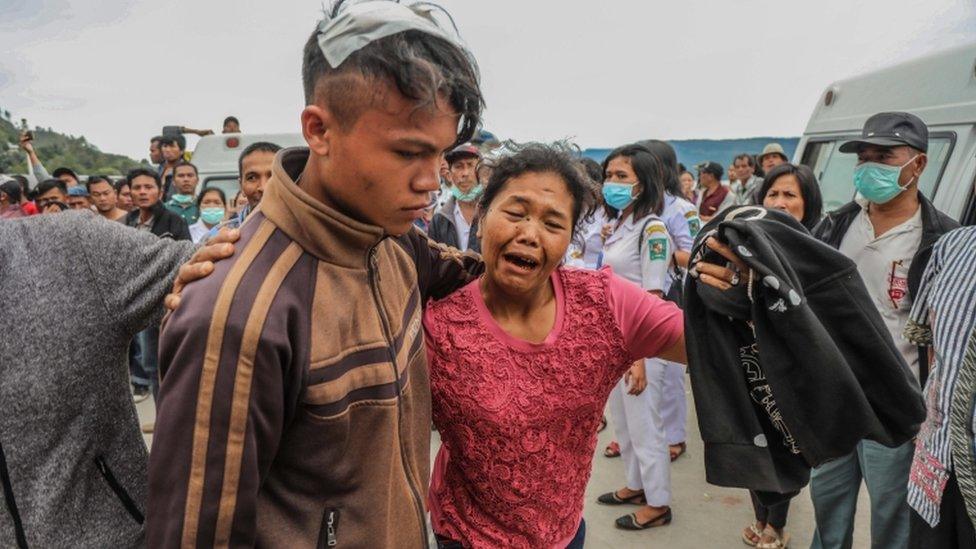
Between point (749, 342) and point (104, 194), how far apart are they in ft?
21.8

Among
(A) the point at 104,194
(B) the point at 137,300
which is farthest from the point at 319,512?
(A) the point at 104,194

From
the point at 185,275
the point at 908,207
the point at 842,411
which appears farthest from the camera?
the point at 908,207

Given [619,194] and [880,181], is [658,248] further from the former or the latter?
[880,181]

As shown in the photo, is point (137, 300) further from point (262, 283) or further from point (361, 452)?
point (361, 452)

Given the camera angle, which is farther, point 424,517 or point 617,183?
point 617,183

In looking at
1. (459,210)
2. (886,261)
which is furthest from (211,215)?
(886,261)

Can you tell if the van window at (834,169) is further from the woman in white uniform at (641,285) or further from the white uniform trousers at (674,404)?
the white uniform trousers at (674,404)

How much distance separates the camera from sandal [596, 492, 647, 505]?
377 cm

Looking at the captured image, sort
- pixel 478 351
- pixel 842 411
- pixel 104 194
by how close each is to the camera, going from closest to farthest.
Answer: pixel 842 411 < pixel 478 351 < pixel 104 194

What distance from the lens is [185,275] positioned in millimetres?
1020

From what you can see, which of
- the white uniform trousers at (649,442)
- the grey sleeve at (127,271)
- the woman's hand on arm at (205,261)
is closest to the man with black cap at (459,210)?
the white uniform trousers at (649,442)

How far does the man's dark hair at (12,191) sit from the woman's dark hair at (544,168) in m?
5.86

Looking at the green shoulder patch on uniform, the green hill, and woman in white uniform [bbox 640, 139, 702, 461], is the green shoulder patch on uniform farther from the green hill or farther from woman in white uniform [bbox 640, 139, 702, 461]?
the green hill

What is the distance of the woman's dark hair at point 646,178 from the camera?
374cm
